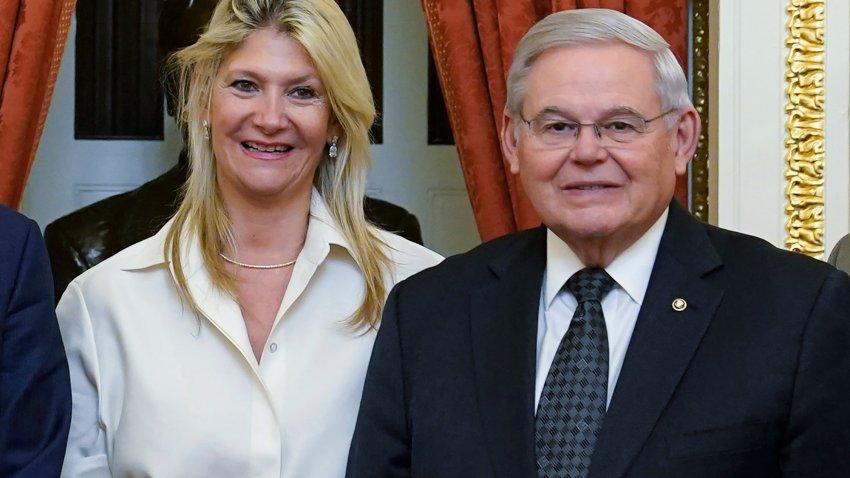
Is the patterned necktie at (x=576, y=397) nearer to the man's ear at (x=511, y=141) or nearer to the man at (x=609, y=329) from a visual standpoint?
the man at (x=609, y=329)

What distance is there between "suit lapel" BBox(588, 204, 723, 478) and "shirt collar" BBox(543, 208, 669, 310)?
0.06 ft

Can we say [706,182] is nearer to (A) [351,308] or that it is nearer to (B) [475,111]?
(B) [475,111]

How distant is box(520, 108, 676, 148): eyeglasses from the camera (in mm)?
1850

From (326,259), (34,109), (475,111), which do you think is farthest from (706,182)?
(34,109)

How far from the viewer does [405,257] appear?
2.35m

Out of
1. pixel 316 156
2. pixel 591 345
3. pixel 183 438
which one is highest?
pixel 316 156

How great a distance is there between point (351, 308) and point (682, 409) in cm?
70

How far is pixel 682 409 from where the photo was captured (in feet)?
5.78

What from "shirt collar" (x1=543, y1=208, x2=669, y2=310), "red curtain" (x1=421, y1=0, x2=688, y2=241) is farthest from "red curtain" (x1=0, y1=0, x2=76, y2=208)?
"shirt collar" (x1=543, y1=208, x2=669, y2=310)

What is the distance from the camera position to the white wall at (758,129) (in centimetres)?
273

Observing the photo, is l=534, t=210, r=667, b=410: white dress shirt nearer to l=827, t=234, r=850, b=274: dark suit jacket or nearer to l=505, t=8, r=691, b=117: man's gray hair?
l=505, t=8, r=691, b=117: man's gray hair

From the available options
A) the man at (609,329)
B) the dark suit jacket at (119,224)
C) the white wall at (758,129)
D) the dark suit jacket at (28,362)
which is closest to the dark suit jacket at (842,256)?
the man at (609,329)

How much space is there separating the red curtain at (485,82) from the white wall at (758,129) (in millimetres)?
186

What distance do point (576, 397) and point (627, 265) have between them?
0.23 m
